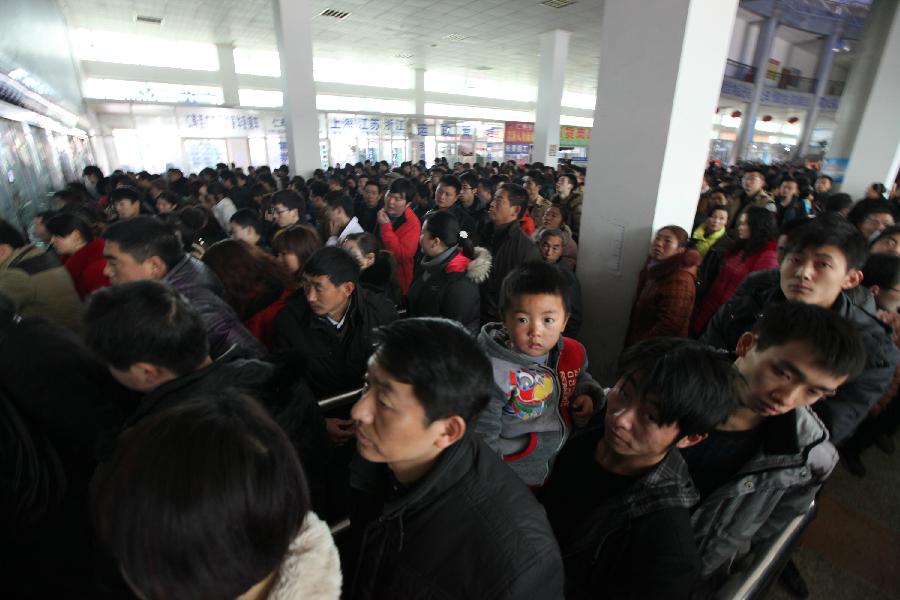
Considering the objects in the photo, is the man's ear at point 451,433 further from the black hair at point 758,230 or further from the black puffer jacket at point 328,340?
the black hair at point 758,230

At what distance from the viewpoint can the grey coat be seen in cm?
126

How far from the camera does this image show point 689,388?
3.54 feet

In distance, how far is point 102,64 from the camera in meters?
11.8

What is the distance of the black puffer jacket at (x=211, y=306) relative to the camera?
1.91 meters

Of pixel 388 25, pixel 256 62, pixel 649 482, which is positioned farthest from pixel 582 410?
pixel 256 62

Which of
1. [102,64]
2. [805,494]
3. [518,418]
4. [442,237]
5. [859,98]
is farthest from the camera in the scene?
[102,64]

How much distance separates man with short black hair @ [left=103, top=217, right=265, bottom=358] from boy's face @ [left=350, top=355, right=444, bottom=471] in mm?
1234

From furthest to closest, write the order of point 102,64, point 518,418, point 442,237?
point 102,64
point 442,237
point 518,418

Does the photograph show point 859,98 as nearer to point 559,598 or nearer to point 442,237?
point 442,237

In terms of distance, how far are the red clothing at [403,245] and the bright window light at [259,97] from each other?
12.4m

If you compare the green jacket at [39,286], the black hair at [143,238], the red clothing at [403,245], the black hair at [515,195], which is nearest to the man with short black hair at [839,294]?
the black hair at [515,195]

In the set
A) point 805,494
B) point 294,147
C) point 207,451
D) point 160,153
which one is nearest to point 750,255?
point 805,494

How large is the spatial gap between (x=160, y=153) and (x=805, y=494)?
1487 centimetres

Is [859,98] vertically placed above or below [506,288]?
above
